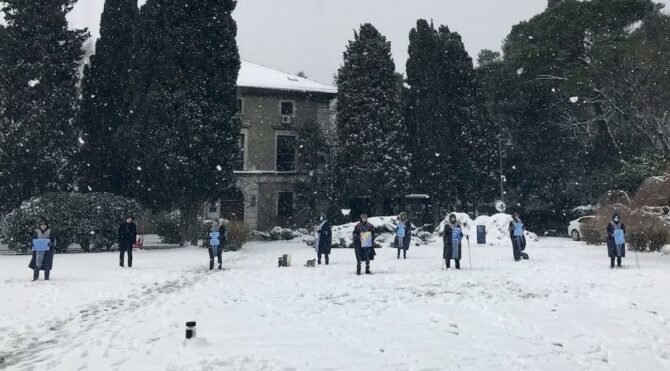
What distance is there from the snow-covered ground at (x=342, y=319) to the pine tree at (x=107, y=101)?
12.9m

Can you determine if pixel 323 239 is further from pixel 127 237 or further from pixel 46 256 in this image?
pixel 46 256

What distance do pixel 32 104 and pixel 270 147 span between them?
634 inches

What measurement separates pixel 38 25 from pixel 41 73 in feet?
7.75

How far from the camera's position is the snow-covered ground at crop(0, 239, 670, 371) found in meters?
5.80

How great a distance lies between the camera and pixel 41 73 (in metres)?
23.7

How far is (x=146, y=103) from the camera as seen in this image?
23375mm

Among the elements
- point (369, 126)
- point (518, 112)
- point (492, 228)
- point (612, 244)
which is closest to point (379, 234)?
point (492, 228)

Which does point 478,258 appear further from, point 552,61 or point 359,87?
point 552,61

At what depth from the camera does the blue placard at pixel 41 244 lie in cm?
1287

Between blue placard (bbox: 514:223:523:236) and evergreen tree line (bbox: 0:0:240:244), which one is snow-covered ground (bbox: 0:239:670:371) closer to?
blue placard (bbox: 514:223:523:236)

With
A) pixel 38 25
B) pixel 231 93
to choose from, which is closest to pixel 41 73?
pixel 38 25

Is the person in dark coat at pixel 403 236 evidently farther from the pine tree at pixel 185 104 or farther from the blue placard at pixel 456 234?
the pine tree at pixel 185 104

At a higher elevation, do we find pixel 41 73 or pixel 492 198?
pixel 41 73

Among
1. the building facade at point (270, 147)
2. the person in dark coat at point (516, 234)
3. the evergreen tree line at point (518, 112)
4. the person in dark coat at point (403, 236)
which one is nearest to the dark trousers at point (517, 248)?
the person in dark coat at point (516, 234)
